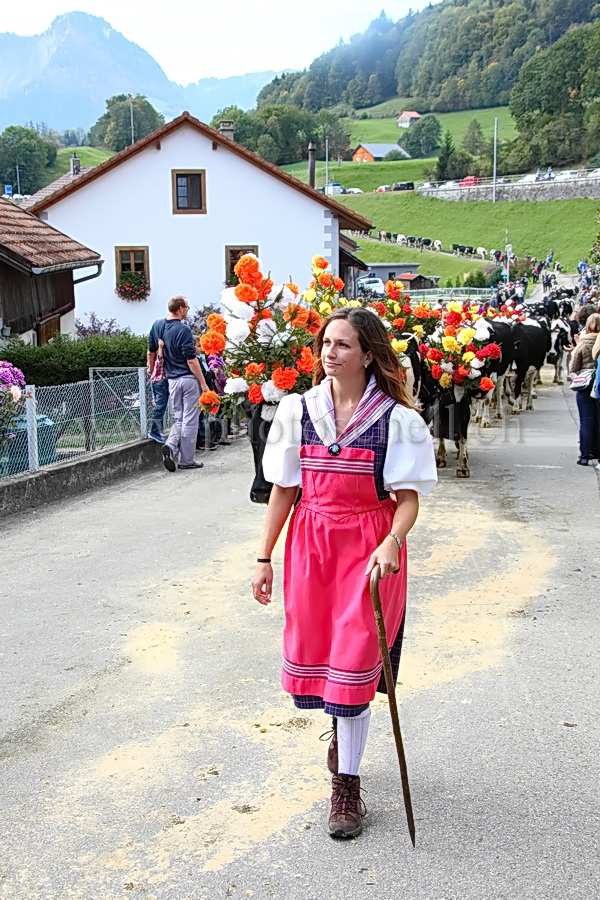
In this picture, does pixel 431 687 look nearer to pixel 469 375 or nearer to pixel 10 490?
pixel 10 490

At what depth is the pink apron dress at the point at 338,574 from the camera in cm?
370

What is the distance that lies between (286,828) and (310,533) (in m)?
1.09

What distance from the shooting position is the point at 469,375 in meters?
11.8

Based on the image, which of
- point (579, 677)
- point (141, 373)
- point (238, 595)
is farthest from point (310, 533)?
point (141, 373)

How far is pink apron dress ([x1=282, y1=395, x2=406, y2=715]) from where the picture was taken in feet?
12.1

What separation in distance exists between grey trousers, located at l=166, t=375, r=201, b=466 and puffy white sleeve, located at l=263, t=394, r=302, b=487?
833 centimetres

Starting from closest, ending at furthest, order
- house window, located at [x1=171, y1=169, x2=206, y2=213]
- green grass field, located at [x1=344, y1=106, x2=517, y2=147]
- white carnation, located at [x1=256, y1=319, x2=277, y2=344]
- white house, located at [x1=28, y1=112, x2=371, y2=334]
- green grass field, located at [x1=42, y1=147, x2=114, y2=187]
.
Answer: white carnation, located at [x1=256, y1=319, x2=277, y2=344] < white house, located at [x1=28, y1=112, x2=371, y2=334] < house window, located at [x1=171, y1=169, x2=206, y2=213] < green grass field, located at [x1=42, y1=147, x2=114, y2=187] < green grass field, located at [x1=344, y1=106, x2=517, y2=147]

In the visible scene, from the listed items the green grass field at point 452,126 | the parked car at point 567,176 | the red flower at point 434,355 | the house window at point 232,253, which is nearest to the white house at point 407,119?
the green grass field at point 452,126

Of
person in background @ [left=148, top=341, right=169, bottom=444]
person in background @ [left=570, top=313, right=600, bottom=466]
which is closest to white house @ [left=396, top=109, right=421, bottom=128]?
person in background @ [left=570, top=313, right=600, bottom=466]

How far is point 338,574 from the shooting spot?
12.4ft

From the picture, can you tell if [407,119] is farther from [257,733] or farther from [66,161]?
[257,733]

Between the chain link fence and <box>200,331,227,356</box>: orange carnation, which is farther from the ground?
<box>200,331,227,356</box>: orange carnation

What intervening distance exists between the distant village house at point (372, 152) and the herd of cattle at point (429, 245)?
230 ft

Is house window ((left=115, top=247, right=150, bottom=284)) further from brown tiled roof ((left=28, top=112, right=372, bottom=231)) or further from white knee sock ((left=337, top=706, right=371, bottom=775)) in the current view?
white knee sock ((left=337, top=706, right=371, bottom=775))
